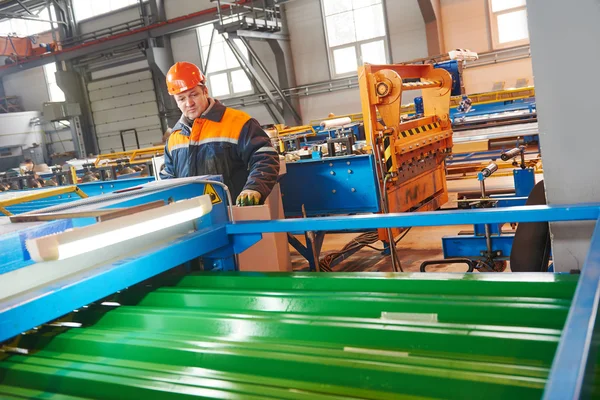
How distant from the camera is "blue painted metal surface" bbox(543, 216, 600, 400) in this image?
28.1 inches

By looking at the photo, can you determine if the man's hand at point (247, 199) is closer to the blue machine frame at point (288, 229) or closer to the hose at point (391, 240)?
the blue machine frame at point (288, 229)

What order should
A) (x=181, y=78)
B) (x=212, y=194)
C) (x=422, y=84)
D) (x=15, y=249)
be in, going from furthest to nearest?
1. (x=422, y=84)
2. (x=181, y=78)
3. (x=212, y=194)
4. (x=15, y=249)

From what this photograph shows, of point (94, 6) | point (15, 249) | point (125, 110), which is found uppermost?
point (94, 6)

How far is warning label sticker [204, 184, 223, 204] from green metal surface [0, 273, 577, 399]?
449mm

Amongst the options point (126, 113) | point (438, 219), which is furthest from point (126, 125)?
point (438, 219)

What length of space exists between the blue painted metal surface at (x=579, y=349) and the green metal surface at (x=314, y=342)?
16cm

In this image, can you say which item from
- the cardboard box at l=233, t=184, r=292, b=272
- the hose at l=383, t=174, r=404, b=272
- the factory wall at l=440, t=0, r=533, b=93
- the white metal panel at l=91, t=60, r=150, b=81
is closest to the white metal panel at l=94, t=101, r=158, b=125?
the white metal panel at l=91, t=60, r=150, b=81

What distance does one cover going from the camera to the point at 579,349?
806 millimetres

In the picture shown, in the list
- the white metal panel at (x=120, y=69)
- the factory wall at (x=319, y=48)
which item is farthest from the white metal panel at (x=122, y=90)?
the factory wall at (x=319, y=48)

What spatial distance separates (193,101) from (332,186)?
2.04 m

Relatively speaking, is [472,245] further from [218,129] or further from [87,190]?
[87,190]

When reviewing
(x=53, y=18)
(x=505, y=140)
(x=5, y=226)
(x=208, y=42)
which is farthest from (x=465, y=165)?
(x=53, y=18)

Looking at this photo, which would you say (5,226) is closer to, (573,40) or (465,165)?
(573,40)

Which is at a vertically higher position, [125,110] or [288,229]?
[125,110]
